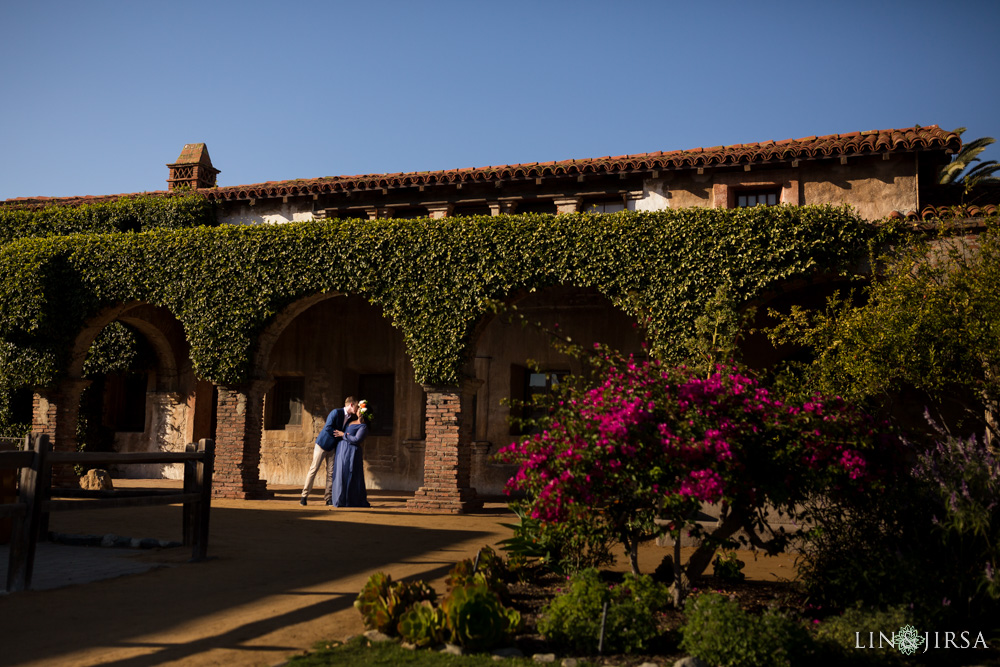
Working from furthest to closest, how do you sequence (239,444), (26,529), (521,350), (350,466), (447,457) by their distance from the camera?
(521,350) → (239,444) → (447,457) → (350,466) → (26,529)

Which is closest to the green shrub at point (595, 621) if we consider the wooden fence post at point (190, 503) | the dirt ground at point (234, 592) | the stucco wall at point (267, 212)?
the dirt ground at point (234, 592)

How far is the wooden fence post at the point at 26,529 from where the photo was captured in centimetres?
639

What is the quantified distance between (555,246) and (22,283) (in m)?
11.4

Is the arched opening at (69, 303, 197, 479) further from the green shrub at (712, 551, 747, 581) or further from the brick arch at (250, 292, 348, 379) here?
the green shrub at (712, 551, 747, 581)

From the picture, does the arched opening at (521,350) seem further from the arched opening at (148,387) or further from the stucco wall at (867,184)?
the arched opening at (148,387)

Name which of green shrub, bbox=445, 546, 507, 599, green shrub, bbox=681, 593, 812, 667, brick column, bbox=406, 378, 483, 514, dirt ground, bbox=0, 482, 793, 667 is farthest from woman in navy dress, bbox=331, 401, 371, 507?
green shrub, bbox=681, 593, 812, 667

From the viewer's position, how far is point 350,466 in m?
13.9

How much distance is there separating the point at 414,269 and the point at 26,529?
9401 millimetres

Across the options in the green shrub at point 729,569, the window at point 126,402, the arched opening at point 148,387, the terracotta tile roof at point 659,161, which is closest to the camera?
the green shrub at point 729,569

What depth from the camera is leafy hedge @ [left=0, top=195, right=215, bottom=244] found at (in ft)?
65.4

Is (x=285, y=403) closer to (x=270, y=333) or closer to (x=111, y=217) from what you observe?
(x=270, y=333)

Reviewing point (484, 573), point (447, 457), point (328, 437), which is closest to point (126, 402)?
point (328, 437)

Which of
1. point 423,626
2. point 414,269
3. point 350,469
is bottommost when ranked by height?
point 423,626

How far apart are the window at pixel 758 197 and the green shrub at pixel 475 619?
1230 centimetres
